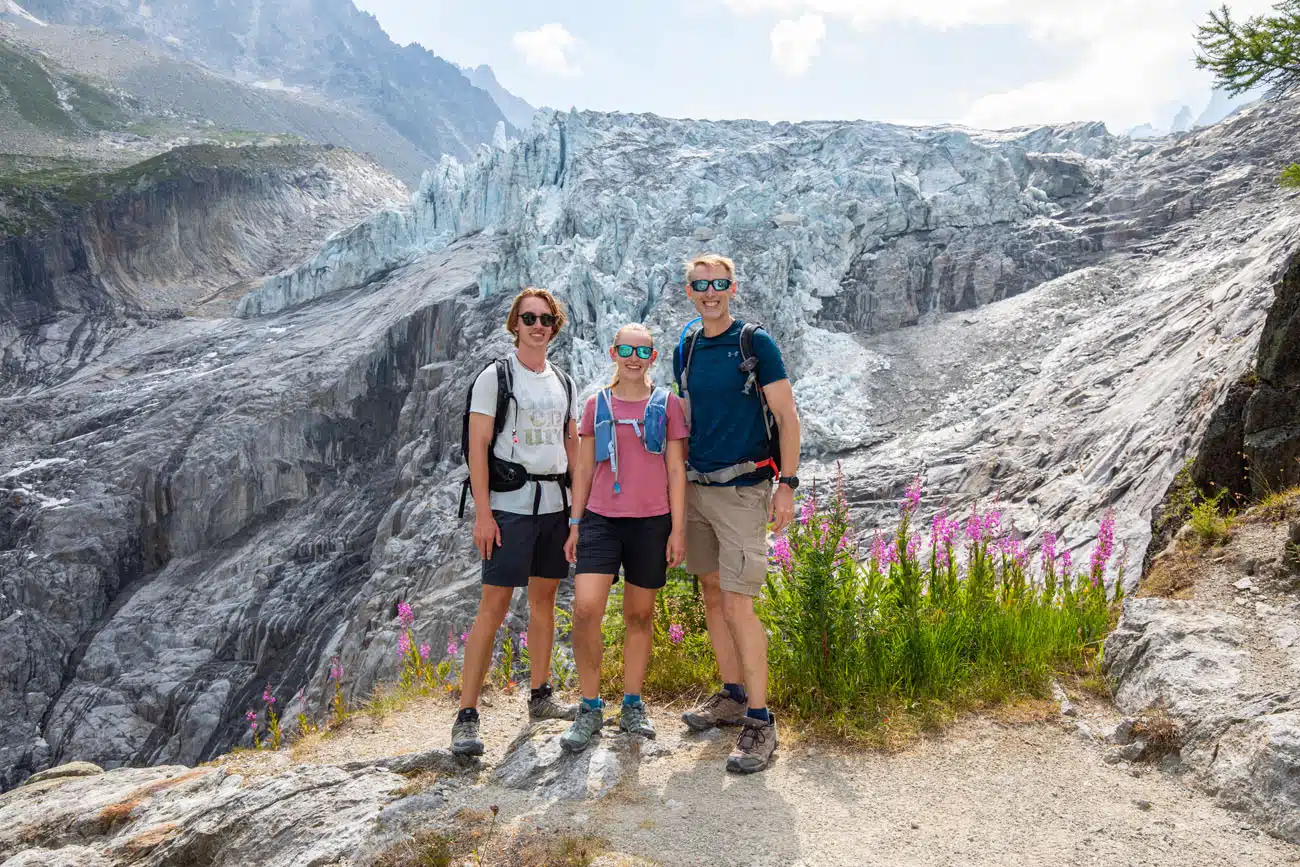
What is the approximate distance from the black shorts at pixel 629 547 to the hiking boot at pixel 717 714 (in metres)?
0.96

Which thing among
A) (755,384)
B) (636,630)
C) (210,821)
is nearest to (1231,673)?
(755,384)

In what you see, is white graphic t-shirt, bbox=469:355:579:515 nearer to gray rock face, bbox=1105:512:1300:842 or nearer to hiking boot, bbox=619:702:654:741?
hiking boot, bbox=619:702:654:741

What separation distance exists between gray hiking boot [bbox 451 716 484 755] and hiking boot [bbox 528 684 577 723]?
2.21 feet

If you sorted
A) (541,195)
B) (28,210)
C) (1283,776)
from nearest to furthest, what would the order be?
(1283,776), (541,195), (28,210)

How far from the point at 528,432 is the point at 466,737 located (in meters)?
1.83

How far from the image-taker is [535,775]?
4168 millimetres

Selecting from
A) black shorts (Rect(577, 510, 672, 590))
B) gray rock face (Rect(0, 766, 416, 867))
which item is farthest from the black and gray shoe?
black shorts (Rect(577, 510, 672, 590))

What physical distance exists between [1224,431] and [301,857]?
7.47 meters

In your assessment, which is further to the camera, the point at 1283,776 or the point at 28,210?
the point at 28,210

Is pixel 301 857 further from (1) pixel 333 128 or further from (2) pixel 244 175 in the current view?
(1) pixel 333 128

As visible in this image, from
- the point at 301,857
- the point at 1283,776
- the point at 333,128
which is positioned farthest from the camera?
the point at 333,128

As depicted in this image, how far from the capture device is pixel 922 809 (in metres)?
3.60

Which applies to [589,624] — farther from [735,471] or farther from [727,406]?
[727,406]

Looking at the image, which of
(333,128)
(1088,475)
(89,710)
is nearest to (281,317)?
(89,710)
